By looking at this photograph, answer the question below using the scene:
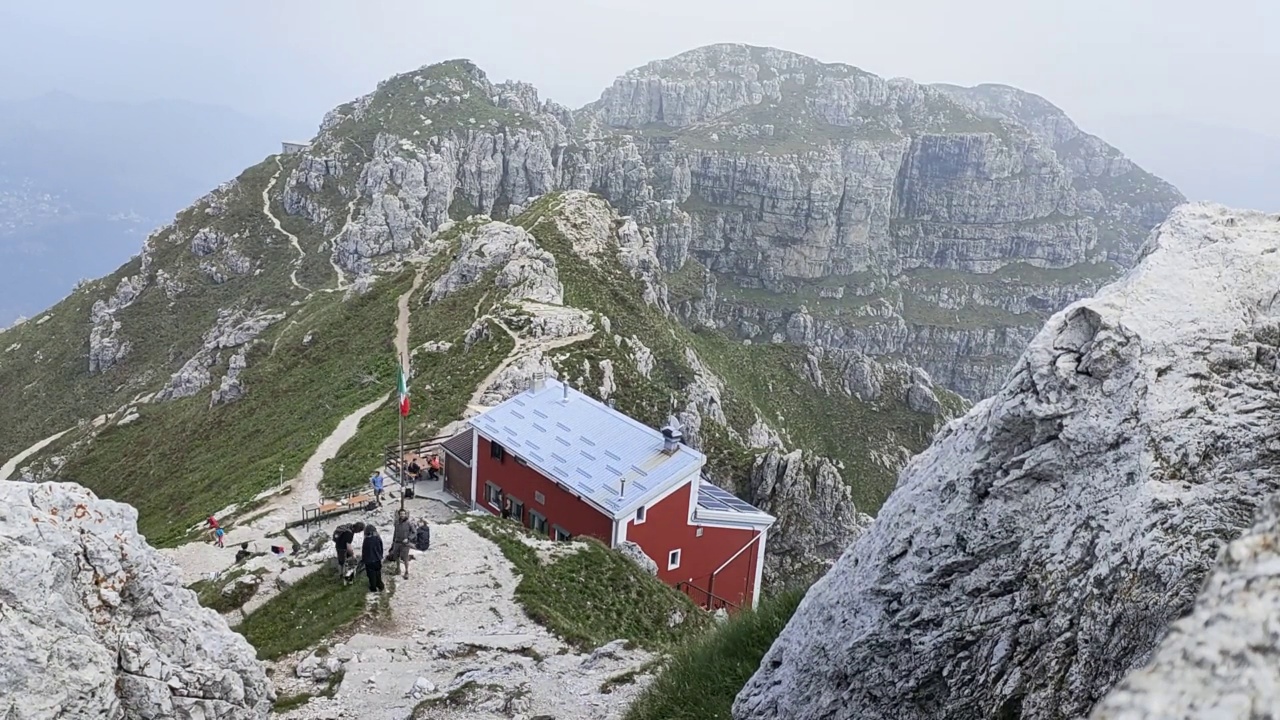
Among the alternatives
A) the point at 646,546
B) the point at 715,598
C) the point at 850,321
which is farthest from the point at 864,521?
the point at 850,321

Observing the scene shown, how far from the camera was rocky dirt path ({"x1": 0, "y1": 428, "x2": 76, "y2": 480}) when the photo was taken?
191 ft

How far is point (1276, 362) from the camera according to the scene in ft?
19.7

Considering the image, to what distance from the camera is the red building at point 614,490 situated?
28406 millimetres

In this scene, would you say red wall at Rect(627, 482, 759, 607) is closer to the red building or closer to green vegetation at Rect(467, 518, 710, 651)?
the red building

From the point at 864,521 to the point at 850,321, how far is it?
154m

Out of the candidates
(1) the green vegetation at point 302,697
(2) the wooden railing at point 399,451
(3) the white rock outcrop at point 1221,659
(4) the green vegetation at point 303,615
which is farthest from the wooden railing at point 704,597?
(3) the white rock outcrop at point 1221,659

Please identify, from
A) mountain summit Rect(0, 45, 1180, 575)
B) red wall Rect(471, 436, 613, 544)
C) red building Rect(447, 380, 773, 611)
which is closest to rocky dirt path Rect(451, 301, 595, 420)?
mountain summit Rect(0, 45, 1180, 575)

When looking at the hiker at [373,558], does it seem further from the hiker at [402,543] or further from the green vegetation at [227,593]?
the green vegetation at [227,593]

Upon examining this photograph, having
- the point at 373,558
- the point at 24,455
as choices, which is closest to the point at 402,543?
the point at 373,558

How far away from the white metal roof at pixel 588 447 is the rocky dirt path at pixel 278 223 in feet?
216

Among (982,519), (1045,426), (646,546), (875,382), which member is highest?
(1045,426)

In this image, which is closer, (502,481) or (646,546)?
(646,546)

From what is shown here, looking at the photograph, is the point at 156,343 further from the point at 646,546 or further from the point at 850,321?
the point at 850,321

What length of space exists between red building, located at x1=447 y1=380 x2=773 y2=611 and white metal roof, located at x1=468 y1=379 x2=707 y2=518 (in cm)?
4
